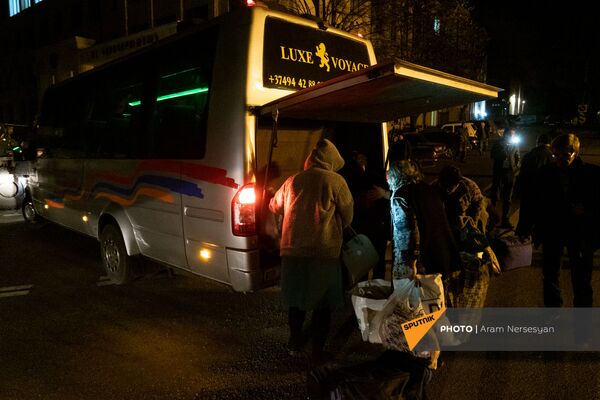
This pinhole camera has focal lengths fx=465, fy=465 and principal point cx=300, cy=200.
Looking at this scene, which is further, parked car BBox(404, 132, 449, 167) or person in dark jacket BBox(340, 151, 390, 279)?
parked car BBox(404, 132, 449, 167)

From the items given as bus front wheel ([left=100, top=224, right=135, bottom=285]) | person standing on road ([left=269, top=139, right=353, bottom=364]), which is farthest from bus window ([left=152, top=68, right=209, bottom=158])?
bus front wheel ([left=100, top=224, right=135, bottom=285])

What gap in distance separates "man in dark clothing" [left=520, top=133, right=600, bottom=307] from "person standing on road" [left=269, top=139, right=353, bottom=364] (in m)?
1.81

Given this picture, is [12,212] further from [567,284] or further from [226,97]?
[567,284]

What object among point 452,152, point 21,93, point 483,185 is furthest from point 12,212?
point 21,93

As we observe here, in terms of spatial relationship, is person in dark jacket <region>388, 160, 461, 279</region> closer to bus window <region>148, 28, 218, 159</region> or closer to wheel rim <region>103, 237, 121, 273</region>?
bus window <region>148, 28, 218, 159</region>

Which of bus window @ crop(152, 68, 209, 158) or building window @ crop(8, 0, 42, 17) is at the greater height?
building window @ crop(8, 0, 42, 17)

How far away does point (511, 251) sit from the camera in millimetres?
4359

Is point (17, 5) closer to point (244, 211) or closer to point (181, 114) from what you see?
point (181, 114)

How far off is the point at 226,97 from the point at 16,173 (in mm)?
8278

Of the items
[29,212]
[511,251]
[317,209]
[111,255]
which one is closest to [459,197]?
[511,251]

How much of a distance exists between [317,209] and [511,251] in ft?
6.71

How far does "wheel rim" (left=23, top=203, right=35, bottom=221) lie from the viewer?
937 cm

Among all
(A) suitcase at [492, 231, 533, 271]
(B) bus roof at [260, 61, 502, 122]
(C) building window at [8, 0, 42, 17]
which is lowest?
(A) suitcase at [492, 231, 533, 271]

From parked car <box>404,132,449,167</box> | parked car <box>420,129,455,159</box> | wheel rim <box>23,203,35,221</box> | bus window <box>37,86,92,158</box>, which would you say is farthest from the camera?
parked car <box>420,129,455,159</box>
